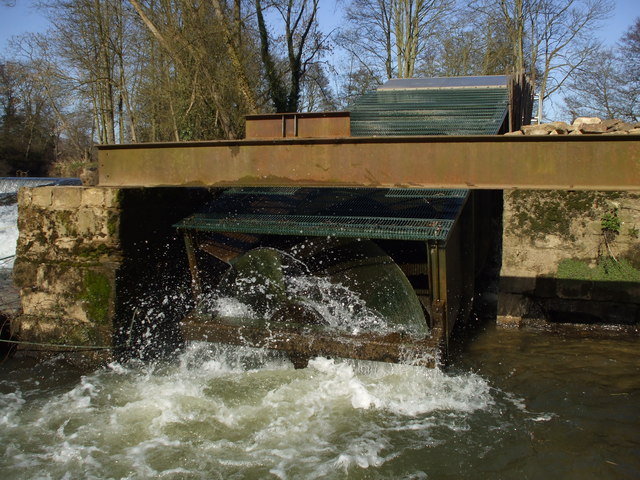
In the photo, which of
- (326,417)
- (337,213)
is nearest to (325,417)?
(326,417)

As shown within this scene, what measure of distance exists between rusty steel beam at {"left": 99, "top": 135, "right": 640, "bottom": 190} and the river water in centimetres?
184

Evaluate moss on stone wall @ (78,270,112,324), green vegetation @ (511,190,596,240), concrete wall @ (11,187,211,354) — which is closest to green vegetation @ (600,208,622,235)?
green vegetation @ (511,190,596,240)

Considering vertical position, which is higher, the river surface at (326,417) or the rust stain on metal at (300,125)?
the rust stain on metal at (300,125)

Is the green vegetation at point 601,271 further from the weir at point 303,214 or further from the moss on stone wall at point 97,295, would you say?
the moss on stone wall at point 97,295

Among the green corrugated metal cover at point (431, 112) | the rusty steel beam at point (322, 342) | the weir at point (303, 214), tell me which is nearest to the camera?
the weir at point (303, 214)

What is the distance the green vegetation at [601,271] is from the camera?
20.1 feet

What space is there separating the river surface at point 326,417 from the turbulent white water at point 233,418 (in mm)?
13

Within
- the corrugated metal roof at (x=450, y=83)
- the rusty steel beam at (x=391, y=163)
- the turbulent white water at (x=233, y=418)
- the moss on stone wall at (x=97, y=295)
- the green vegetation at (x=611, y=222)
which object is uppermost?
the corrugated metal roof at (x=450, y=83)

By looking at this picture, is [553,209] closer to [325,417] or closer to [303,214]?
[303,214]

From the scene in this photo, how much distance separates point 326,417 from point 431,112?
15.4 ft

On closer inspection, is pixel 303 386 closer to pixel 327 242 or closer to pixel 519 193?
pixel 327 242

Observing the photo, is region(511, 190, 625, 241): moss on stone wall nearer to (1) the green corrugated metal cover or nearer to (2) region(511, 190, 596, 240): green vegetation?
(2) region(511, 190, 596, 240): green vegetation

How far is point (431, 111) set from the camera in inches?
302

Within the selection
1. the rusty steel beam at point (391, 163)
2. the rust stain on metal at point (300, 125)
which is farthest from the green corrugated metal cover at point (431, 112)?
the rusty steel beam at point (391, 163)
